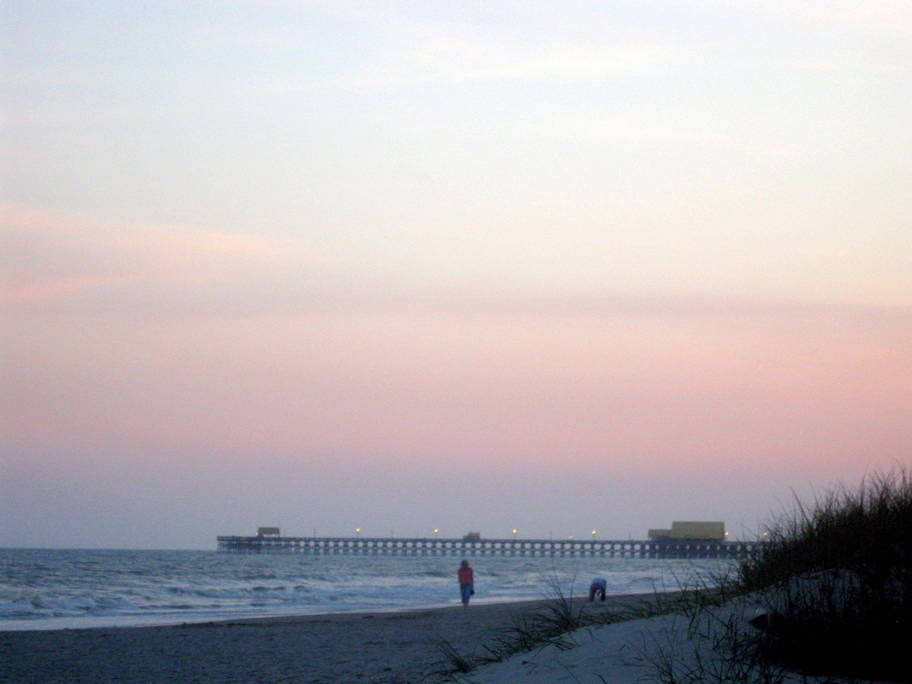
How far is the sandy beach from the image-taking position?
32.9 ft

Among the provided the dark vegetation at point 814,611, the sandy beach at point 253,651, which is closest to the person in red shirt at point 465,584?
the sandy beach at point 253,651

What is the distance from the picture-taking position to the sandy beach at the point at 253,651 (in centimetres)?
1003

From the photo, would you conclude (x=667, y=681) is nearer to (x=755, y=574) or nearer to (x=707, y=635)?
(x=707, y=635)

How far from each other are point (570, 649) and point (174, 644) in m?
8.83

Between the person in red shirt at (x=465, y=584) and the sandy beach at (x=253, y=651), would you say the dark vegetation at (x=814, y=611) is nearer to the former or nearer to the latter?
the sandy beach at (x=253, y=651)

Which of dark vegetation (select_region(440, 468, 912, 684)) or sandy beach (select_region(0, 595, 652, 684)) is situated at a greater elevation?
dark vegetation (select_region(440, 468, 912, 684))

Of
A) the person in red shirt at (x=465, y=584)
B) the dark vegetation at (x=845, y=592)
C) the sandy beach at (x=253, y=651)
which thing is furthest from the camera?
the person in red shirt at (x=465, y=584)

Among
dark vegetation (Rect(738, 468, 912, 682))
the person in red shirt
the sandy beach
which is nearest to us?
dark vegetation (Rect(738, 468, 912, 682))

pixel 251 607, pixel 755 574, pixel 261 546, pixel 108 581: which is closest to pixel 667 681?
pixel 755 574

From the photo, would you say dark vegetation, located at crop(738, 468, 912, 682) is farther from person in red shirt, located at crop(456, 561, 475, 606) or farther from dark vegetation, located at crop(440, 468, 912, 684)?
person in red shirt, located at crop(456, 561, 475, 606)

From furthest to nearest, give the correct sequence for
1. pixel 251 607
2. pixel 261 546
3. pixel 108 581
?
1. pixel 261 546
2. pixel 108 581
3. pixel 251 607

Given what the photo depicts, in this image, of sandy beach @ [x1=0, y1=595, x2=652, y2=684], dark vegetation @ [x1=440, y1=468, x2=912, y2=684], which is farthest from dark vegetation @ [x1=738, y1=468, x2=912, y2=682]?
sandy beach @ [x1=0, y1=595, x2=652, y2=684]

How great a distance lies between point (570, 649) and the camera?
6141 millimetres

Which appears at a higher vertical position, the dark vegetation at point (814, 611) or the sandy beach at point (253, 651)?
the dark vegetation at point (814, 611)
